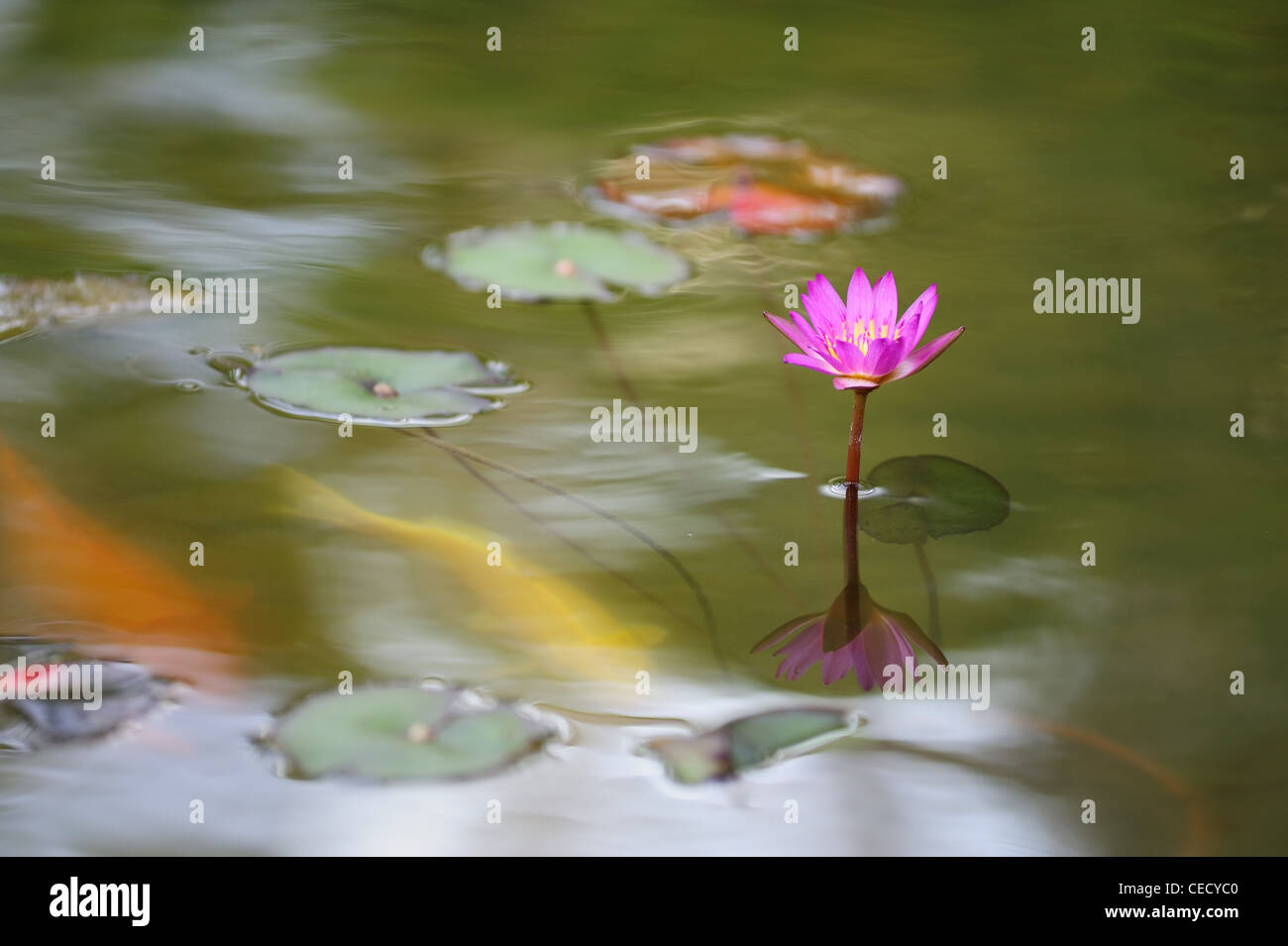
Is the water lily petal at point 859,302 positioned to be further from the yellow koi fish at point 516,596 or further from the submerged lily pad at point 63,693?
the submerged lily pad at point 63,693

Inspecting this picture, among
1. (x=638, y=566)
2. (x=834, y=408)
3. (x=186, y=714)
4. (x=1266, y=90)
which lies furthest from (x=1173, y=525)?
(x=1266, y=90)

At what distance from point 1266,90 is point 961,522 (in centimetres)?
174

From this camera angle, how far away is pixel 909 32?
2.83 meters

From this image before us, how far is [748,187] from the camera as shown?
213cm

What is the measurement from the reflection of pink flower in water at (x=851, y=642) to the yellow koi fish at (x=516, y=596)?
0.42 feet

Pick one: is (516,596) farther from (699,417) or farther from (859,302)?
(859,302)

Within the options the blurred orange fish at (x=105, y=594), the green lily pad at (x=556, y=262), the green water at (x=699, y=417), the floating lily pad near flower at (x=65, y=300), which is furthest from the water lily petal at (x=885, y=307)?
the floating lily pad near flower at (x=65, y=300)

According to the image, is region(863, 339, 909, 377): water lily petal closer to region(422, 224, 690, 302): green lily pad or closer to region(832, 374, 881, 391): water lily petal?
region(832, 374, 881, 391): water lily petal

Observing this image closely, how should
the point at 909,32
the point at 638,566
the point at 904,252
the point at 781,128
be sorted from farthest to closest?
the point at 909,32, the point at 781,128, the point at 904,252, the point at 638,566

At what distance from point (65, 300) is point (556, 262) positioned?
27.2 inches

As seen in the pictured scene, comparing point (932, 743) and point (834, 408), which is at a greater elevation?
point (834, 408)

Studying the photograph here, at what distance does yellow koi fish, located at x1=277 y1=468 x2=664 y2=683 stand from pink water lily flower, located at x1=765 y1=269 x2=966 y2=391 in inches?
14.3

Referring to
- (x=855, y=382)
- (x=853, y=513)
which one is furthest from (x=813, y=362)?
(x=853, y=513)
